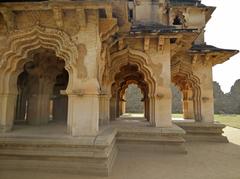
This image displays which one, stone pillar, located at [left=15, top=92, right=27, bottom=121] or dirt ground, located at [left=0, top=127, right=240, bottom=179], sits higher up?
stone pillar, located at [left=15, top=92, right=27, bottom=121]

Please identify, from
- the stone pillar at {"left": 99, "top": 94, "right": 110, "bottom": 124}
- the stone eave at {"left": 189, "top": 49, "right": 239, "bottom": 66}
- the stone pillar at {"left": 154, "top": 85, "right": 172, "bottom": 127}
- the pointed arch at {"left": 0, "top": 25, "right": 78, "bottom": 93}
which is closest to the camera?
the pointed arch at {"left": 0, "top": 25, "right": 78, "bottom": 93}

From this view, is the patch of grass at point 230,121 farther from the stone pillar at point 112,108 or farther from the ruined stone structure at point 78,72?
the ruined stone structure at point 78,72

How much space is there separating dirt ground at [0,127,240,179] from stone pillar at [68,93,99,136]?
1.03m

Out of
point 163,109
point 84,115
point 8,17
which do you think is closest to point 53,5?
point 8,17

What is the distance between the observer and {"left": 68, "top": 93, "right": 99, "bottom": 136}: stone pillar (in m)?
5.25

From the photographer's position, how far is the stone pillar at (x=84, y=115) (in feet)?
17.2

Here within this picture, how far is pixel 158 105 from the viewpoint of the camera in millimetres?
7750

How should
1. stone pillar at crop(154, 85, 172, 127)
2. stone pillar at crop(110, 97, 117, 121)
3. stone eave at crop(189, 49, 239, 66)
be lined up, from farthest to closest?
stone pillar at crop(110, 97, 117, 121), stone eave at crop(189, 49, 239, 66), stone pillar at crop(154, 85, 172, 127)

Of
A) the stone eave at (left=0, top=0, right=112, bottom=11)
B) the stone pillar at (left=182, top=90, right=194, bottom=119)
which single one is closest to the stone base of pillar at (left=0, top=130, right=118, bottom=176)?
the stone eave at (left=0, top=0, right=112, bottom=11)

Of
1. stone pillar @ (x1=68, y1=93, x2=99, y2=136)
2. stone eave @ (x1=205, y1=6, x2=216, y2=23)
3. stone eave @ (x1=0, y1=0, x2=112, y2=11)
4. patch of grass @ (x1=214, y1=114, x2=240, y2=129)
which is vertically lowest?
patch of grass @ (x1=214, y1=114, x2=240, y2=129)

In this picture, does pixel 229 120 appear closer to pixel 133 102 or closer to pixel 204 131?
pixel 204 131

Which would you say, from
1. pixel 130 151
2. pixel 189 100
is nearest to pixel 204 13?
pixel 189 100

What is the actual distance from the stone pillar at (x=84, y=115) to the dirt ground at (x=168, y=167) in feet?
3.40

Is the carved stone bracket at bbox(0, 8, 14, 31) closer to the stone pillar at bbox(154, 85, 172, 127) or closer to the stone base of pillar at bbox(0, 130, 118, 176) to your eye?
the stone base of pillar at bbox(0, 130, 118, 176)
